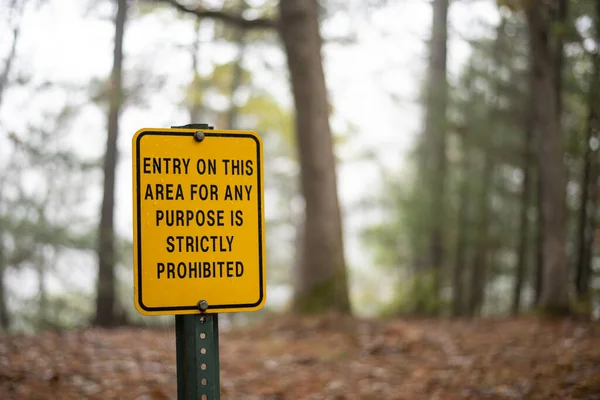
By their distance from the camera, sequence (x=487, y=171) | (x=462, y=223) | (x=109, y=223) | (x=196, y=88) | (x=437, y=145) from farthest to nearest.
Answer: (x=487, y=171)
(x=462, y=223)
(x=437, y=145)
(x=196, y=88)
(x=109, y=223)

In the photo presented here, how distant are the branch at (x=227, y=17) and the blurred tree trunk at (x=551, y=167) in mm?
4556

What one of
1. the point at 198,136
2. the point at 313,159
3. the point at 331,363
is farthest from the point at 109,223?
the point at 198,136

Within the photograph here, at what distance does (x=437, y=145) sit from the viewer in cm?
1623

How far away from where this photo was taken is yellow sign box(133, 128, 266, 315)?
2186 mm

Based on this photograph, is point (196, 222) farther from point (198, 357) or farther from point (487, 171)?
point (487, 171)

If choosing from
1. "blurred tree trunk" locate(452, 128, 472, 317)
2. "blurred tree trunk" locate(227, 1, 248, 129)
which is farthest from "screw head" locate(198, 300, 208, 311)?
"blurred tree trunk" locate(452, 128, 472, 317)

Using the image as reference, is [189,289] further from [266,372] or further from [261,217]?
[266,372]

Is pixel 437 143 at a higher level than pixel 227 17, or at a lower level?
lower

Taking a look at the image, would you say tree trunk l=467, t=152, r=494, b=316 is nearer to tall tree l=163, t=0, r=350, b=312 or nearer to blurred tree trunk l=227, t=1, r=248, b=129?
blurred tree trunk l=227, t=1, r=248, b=129

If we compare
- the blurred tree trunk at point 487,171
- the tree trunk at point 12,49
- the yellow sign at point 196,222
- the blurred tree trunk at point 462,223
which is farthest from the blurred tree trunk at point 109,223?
the blurred tree trunk at point 487,171

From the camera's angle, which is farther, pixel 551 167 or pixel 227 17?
pixel 551 167

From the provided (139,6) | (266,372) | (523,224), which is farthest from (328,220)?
(523,224)

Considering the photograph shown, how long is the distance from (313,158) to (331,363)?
4.03m

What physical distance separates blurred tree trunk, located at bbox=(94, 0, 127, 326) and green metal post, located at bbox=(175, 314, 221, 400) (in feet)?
31.4
